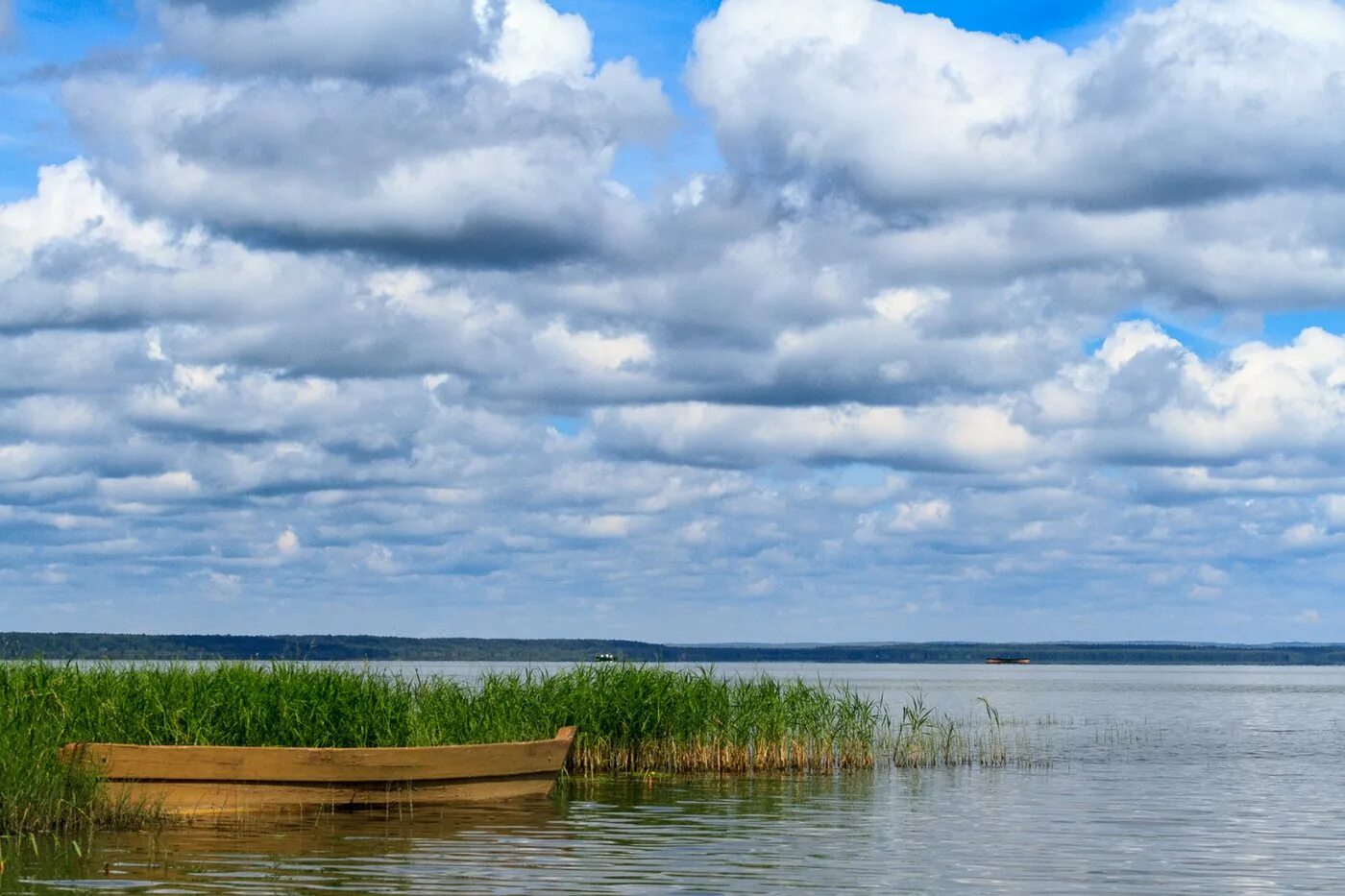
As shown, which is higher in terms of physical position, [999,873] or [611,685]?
[611,685]

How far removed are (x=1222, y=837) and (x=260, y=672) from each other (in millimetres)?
16058

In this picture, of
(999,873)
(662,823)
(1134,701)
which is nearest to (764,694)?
(662,823)

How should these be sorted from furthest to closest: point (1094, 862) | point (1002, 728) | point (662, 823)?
point (1002, 728)
point (662, 823)
point (1094, 862)

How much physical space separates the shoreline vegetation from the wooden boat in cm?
69

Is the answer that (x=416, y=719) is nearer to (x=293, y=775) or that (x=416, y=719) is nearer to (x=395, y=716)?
(x=395, y=716)

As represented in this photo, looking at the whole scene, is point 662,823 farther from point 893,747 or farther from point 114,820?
point 893,747

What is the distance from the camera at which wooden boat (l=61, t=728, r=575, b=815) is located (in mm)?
24422

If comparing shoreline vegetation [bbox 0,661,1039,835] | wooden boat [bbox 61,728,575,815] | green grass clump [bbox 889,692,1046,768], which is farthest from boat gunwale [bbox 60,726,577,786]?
green grass clump [bbox 889,692,1046,768]

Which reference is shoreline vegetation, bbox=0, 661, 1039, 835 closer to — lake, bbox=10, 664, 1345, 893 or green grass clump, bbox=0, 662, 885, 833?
green grass clump, bbox=0, 662, 885, 833

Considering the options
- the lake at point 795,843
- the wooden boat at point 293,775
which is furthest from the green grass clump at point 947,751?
the wooden boat at point 293,775

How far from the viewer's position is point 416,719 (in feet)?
94.0

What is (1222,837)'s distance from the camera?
1035 inches

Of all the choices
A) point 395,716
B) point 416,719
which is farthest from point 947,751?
point 395,716

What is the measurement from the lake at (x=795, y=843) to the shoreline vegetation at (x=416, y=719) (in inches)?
39.9
